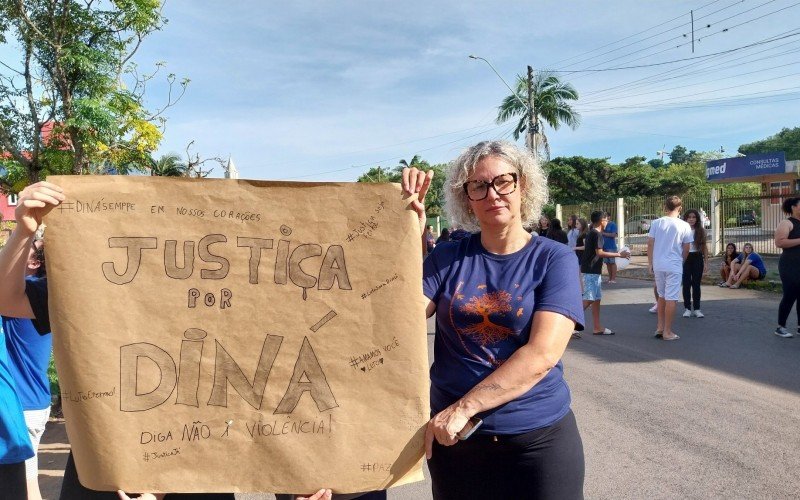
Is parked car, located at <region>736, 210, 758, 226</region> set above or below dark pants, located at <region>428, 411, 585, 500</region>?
above

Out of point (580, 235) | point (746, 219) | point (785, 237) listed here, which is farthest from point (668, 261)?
point (746, 219)

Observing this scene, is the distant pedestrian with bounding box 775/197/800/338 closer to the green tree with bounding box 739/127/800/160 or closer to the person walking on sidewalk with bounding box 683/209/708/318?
the person walking on sidewalk with bounding box 683/209/708/318

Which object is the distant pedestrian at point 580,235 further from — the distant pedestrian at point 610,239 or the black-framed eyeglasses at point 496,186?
the black-framed eyeglasses at point 496,186

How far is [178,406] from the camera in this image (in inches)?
67.6

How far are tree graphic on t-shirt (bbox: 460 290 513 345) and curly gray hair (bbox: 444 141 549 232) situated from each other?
15.0 inches

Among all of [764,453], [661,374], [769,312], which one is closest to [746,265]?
[769,312]

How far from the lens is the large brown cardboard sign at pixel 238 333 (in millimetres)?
1696

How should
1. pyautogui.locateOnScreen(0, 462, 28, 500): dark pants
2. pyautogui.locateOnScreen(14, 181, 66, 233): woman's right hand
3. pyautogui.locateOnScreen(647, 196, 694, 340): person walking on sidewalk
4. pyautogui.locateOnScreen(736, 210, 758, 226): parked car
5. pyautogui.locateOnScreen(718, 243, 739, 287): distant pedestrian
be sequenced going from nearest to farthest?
1. pyautogui.locateOnScreen(14, 181, 66, 233): woman's right hand
2. pyautogui.locateOnScreen(0, 462, 28, 500): dark pants
3. pyautogui.locateOnScreen(647, 196, 694, 340): person walking on sidewalk
4. pyautogui.locateOnScreen(718, 243, 739, 287): distant pedestrian
5. pyautogui.locateOnScreen(736, 210, 758, 226): parked car

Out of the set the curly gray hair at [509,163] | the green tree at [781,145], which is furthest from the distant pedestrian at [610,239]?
the green tree at [781,145]

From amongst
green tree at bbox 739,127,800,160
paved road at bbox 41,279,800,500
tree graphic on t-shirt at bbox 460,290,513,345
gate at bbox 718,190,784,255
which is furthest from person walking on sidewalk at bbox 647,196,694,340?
green tree at bbox 739,127,800,160

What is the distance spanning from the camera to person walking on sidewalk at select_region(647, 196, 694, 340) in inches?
294

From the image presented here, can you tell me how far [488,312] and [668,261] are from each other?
6.49m

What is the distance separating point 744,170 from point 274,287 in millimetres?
34649

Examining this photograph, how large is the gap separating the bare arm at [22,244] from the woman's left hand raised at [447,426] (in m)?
1.27
